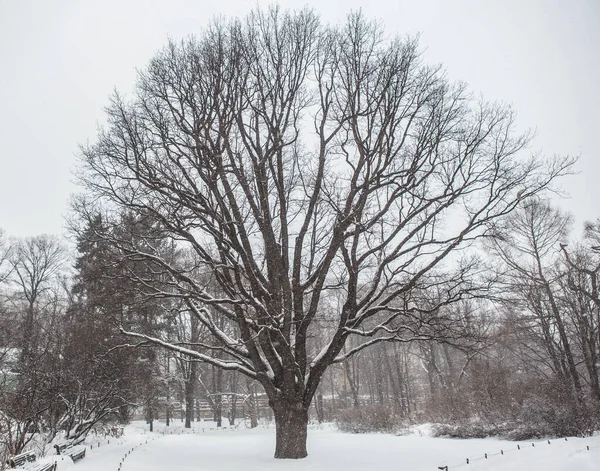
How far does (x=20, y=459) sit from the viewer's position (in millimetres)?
9555

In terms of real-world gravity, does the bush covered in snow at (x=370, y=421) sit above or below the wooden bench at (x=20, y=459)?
below

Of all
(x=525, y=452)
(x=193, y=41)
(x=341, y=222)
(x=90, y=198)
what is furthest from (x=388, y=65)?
(x=525, y=452)

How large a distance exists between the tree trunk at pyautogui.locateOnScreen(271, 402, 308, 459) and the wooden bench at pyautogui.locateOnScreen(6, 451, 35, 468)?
5.85 metres

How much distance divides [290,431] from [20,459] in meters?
6.66

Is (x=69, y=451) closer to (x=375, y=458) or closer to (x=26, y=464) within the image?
(x=26, y=464)

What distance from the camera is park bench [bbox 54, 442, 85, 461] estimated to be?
12325 mm

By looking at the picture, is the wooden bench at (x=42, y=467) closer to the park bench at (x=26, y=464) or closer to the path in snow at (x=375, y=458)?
the park bench at (x=26, y=464)

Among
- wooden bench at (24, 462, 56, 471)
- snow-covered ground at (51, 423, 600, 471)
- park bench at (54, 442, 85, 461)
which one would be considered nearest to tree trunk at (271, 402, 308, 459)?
snow-covered ground at (51, 423, 600, 471)

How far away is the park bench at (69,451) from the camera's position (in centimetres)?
1232

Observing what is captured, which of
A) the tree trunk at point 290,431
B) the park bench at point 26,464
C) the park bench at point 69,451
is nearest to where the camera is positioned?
the park bench at point 26,464

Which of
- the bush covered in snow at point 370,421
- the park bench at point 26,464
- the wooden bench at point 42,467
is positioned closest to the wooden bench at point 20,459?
the park bench at point 26,464

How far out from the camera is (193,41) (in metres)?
10.9

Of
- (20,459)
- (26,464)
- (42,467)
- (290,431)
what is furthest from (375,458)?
(20,459)

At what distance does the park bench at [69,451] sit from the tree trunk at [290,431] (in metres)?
6.90
